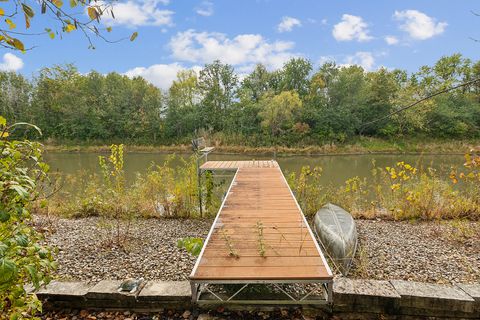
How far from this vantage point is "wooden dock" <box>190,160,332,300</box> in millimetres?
1864

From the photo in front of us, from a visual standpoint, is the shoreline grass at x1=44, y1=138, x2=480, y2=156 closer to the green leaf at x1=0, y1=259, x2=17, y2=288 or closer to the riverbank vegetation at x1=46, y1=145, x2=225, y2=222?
the riverbank vegetation at x1=46, y1=145, x2=225, y2=222

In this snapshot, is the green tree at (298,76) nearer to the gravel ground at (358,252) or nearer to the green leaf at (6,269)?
the gravel ground at (358,252)

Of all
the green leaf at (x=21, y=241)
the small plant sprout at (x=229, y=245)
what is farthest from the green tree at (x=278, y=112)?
the green leaf at (x=21, y=241)

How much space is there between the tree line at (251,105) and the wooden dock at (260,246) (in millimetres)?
17623

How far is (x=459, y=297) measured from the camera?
7.04 feet

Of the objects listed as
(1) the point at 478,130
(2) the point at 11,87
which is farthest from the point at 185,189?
(2) the point at 11,87

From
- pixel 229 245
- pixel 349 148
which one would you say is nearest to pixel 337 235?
pixel 229 245

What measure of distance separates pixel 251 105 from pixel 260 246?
813 inches

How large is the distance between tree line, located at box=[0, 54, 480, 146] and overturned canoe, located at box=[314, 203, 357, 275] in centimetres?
1679

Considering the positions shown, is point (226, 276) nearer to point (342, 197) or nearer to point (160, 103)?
point (342, 197)

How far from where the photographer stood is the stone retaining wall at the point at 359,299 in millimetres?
2125

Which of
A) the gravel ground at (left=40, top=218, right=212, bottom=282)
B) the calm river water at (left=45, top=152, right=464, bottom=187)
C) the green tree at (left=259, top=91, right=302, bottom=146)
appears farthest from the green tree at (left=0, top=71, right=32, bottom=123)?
the gravel ground at (left=40, top=218, right=212, bottom=282)

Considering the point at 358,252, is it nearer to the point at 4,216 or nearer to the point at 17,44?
the point at 4,216

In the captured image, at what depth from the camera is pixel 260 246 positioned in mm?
2205
